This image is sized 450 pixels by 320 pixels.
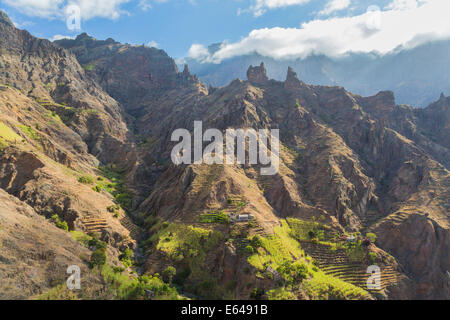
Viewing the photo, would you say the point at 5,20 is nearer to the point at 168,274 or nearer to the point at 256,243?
the point at 168,274

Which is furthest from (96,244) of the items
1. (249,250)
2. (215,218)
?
(249,250)

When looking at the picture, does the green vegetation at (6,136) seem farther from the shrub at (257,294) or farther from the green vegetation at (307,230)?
the green vegetation at (307,230)

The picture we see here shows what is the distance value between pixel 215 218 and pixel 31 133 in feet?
215

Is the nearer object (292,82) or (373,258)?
(373,258)

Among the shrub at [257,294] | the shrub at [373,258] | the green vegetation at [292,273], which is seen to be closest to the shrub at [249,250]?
the green vegetation at [292,273]

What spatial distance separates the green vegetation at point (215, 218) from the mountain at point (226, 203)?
0.30 m

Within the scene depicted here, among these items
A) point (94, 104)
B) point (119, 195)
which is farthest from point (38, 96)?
point (119, 195)

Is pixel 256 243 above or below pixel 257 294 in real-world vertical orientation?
above

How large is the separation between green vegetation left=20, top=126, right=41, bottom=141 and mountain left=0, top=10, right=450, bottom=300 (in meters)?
0.64

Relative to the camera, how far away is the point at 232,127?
11800cm

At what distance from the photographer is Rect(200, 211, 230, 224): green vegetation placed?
234 feet

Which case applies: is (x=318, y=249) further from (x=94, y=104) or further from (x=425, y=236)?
(x=94, y=104)

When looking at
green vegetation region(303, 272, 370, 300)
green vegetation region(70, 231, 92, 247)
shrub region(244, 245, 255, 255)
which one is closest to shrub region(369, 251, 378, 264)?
green vegetation region(303, 272, 370, 300)

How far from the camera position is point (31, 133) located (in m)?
87.1
